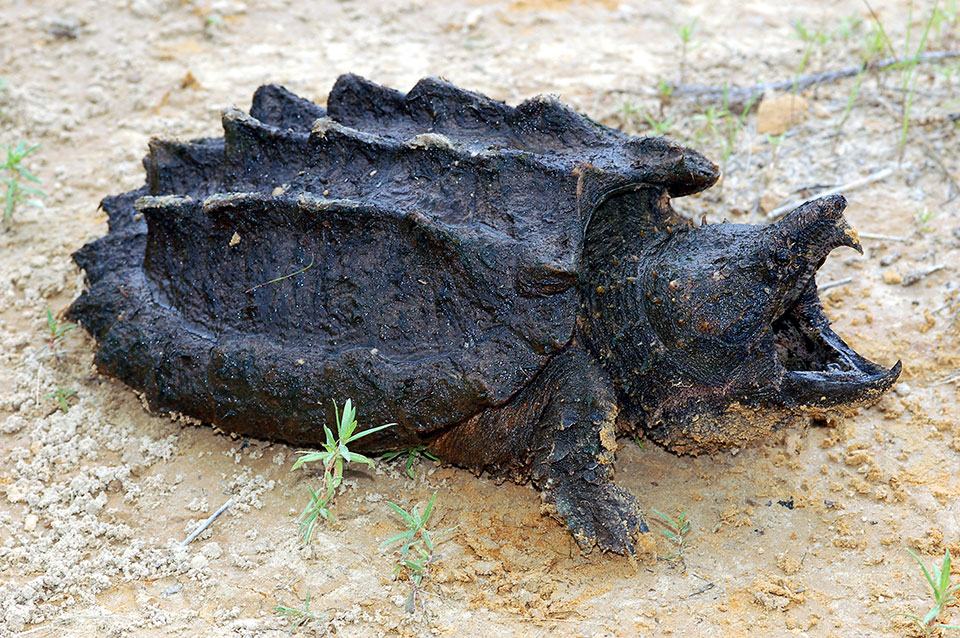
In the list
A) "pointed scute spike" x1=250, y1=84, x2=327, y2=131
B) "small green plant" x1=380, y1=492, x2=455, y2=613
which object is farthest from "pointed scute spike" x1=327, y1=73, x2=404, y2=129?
"small green plant" x1=380, y1=492, x2=455, y2=613

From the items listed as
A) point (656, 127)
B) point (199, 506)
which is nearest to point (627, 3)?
point (656, 127)

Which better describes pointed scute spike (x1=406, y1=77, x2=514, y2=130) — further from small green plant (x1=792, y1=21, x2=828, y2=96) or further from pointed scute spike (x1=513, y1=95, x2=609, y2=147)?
small green plant (x1=792, y1=21, x2=828, y2=96)

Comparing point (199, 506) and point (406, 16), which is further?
point (406, 16)

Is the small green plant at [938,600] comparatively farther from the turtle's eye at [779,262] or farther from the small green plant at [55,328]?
the small green plant at [55,328]

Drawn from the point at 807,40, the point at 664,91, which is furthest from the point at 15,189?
the point at 807,40

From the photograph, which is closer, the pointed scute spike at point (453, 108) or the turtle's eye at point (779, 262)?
the turtle's eye at point (779, 262)

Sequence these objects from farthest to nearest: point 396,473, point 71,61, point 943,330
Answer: point 71,61 → point 943,330 → point 396,473

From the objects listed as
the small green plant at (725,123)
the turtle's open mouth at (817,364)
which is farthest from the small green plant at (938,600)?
the small green plant at (725,123)

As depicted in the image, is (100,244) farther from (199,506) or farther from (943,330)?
(943,330)
